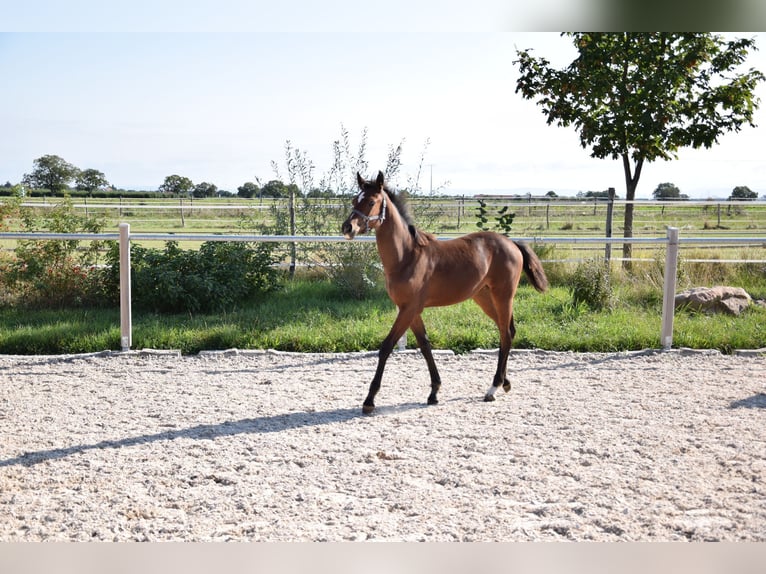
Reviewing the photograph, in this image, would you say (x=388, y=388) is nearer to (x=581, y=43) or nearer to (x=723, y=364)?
(x=723, y=364)

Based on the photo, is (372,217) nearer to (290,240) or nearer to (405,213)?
(405,213)

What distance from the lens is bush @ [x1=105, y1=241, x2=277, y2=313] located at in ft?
24.5

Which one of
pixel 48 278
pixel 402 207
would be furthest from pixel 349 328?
pixel 48 278

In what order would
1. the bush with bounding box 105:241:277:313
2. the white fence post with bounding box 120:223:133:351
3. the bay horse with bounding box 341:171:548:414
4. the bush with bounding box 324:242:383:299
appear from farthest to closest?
the bush with bounding box 324:242:383:299 < the bush with bounding box 105:241:277:313 < the white fence post with bounding box 120:223:133:351 < the bay horse with bounding box 341:171:548:414

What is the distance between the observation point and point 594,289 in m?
7.84

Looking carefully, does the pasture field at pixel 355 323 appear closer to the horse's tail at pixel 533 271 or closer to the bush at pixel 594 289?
the bush at pixel 594 289

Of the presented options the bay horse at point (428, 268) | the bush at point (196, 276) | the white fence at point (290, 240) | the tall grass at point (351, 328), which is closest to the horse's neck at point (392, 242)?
the bay horse at point (428, 268)

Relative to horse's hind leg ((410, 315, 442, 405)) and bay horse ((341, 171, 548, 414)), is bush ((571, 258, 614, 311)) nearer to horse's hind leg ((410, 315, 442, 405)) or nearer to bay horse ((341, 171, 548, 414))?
bay horse ((341, 171, 548, 414))

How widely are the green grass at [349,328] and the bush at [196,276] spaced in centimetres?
22

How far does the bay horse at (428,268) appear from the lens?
4.42 m

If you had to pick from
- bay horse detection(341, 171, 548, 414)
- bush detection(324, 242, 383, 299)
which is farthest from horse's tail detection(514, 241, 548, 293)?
bush detection(324, 242, 383, 299)

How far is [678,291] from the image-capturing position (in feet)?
29.2

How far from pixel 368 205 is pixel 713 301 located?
5227mm

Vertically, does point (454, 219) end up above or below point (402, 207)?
above
